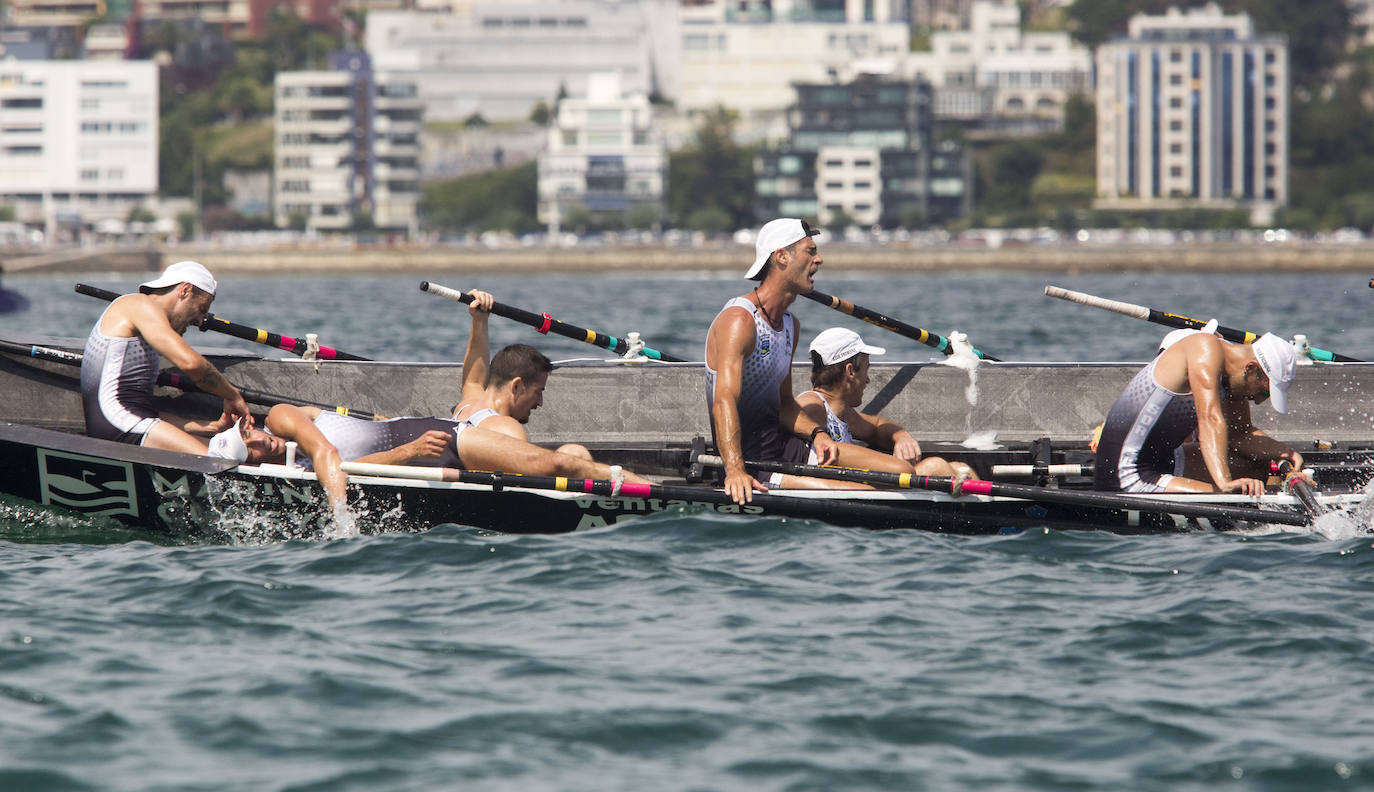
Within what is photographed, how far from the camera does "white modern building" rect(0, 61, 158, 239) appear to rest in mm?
170125

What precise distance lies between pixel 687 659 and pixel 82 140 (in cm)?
17425

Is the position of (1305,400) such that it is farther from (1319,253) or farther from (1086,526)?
(1319,253)

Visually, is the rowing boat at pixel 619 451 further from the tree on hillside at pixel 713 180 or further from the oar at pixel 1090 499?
the tree on hillside at pixel 713 180

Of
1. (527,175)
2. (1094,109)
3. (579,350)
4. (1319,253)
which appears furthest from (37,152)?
(579,350)

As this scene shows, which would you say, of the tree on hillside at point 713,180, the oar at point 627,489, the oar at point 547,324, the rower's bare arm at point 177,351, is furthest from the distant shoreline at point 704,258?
the rower's bare arm at point 177,351

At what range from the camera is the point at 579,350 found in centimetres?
3456

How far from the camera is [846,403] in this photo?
40.9 feet

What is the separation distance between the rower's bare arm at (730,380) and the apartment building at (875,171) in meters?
148

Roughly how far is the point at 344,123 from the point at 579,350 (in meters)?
134

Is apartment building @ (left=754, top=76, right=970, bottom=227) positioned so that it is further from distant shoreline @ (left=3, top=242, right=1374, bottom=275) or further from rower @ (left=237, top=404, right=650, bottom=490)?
rower @ (left=237, top=404, right=650, bottom=490)

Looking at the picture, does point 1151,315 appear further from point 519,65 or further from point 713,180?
point 519,65

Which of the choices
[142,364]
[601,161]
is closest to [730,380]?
[142,364]

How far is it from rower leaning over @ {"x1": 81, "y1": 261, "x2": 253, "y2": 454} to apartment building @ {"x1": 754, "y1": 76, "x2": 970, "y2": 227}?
147591 mm

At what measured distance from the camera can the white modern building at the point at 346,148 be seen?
162 meters
